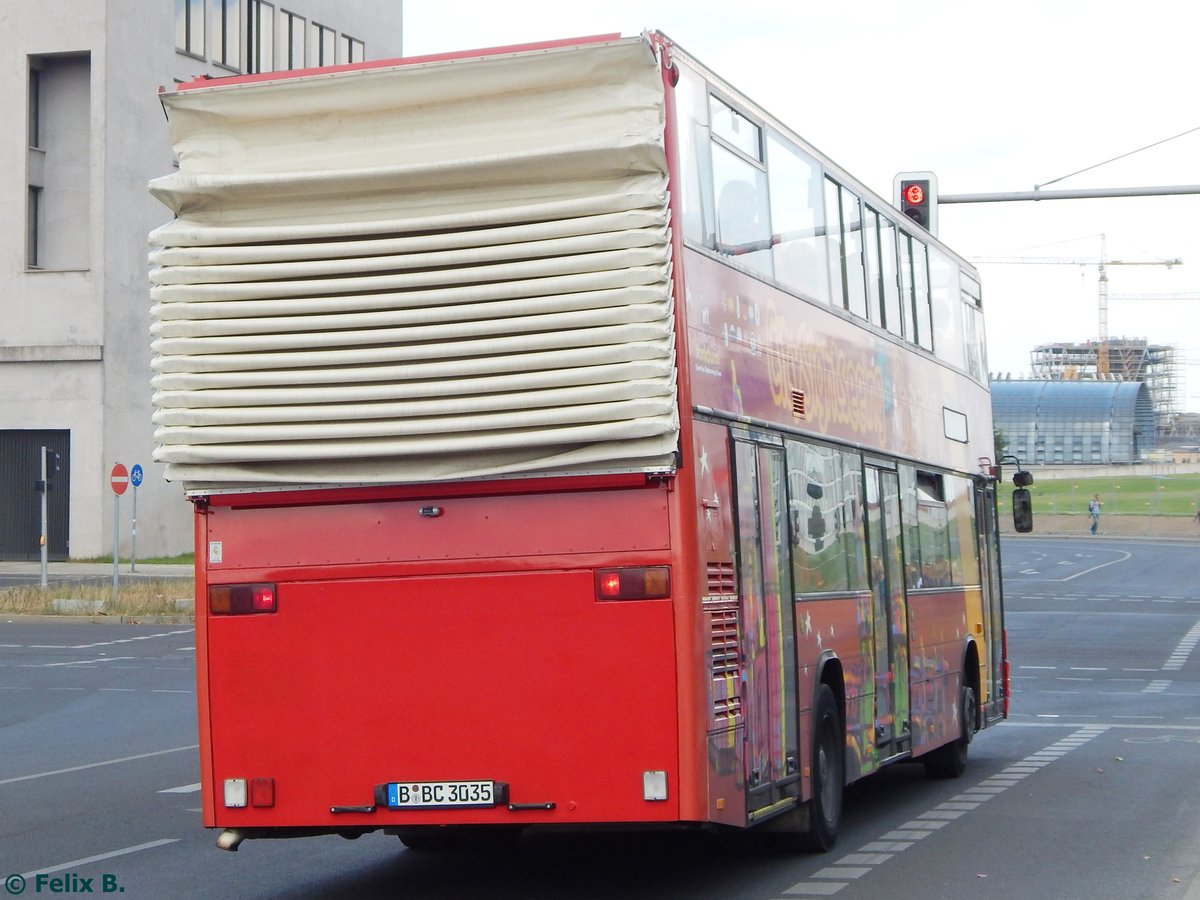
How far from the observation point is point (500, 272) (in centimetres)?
831

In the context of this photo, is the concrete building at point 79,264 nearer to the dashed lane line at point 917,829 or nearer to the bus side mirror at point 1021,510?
the bus side mirror at point 1021,510

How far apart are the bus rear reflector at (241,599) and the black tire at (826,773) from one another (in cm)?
340

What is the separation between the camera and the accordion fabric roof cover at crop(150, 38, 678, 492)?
8.23 metres

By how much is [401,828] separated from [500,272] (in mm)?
2642

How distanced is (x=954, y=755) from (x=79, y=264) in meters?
40.6

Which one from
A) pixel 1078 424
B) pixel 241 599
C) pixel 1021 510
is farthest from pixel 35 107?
pixel 1078 424

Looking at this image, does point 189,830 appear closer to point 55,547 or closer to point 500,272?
point 500,272

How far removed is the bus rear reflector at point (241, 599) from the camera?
880 centimetres

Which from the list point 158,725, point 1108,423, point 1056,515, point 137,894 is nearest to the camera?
point 137,894

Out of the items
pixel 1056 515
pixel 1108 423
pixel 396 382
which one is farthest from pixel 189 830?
pixel 1108 423

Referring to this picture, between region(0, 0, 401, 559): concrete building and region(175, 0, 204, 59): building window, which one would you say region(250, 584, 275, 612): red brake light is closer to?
region(0, 0, 401, 559): concrete building

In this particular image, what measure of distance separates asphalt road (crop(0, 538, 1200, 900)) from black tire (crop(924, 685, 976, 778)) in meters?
0.18

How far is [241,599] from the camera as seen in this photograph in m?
8.84

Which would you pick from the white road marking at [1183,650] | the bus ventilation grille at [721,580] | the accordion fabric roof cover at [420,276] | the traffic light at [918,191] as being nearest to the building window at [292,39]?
the white road marking at [1183,650]
